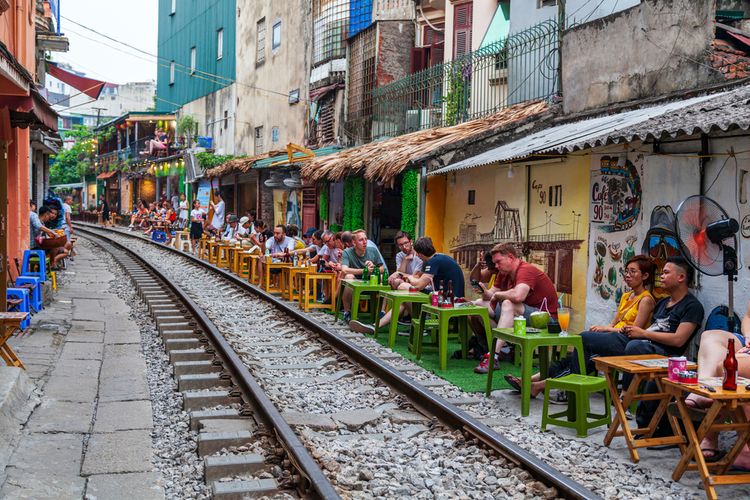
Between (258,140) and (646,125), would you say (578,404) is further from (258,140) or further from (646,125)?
(258,140)

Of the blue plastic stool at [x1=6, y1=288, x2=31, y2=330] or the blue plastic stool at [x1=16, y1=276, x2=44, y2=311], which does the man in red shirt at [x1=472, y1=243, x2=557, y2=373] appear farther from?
the blue plastic stool at [x1=16, y1=276, x2=44, y2=311]

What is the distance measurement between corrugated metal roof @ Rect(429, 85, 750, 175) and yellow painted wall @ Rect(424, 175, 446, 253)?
8.17 ft

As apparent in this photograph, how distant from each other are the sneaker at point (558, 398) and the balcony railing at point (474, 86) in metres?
6.90

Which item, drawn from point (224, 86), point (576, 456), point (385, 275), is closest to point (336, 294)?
point (385, 275)

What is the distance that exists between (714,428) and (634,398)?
0.91m

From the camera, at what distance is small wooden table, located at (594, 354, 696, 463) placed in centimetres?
572

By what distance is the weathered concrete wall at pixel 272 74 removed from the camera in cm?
2759

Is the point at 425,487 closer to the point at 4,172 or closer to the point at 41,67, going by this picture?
the point at 4,172

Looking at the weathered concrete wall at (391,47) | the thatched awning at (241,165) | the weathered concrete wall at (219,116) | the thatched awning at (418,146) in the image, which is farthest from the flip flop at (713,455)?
the weathered concrete wall at (219,116)

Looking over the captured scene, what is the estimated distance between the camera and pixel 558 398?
24.8 ft

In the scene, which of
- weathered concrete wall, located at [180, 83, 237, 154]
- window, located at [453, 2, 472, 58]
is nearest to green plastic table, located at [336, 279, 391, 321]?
window, located at [453, 2, 472, 58]

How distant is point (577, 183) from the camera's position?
10.2m

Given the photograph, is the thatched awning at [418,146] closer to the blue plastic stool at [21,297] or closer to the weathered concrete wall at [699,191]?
the weathered concrete wall at [699,191]

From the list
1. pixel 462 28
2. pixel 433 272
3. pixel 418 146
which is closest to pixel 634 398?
pixel 433 272
